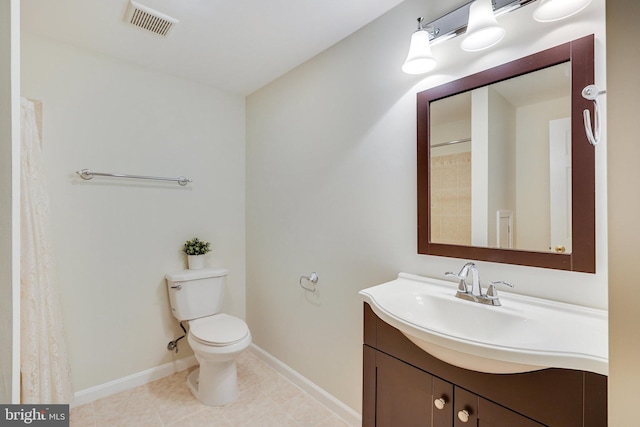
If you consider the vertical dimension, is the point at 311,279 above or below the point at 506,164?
below

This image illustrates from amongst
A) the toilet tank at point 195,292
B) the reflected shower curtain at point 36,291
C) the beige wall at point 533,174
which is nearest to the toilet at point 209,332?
the toilet tank at point 195,292

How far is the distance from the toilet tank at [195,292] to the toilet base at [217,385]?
1.35 feet

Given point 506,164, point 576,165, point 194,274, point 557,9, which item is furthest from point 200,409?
point 557,9

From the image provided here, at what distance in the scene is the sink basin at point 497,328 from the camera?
29.2 inches

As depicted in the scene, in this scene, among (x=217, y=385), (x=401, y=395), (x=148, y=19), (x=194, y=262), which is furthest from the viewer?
(x=194, y=262)

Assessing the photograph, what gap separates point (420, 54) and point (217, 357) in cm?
196

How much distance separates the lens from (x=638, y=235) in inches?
16.2

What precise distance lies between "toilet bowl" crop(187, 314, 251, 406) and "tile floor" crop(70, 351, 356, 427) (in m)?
0.06

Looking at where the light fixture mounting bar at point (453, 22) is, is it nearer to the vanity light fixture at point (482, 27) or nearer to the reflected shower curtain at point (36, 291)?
the vanity light fixture at point (482, 27)

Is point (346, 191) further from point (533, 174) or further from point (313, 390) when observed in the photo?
point (313, 390)

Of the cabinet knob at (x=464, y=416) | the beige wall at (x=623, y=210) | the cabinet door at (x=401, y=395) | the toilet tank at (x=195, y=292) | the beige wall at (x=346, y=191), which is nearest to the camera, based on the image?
the beige wall at (x=623, y=210)

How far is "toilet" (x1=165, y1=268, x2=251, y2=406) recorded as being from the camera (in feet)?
5.99

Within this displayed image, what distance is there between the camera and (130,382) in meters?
2.08

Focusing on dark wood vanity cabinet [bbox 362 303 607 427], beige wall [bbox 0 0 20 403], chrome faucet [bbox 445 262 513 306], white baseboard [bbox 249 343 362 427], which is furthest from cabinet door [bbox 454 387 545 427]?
beige wall [bbox 0 0 20 403]
